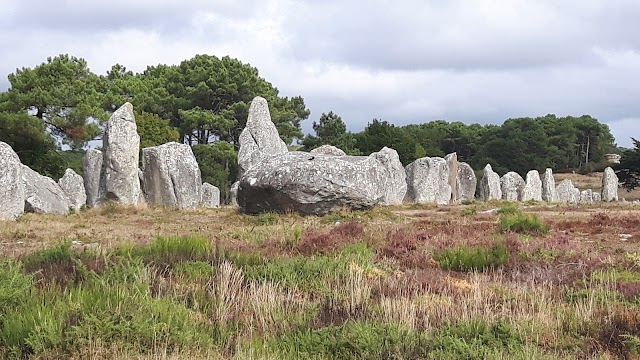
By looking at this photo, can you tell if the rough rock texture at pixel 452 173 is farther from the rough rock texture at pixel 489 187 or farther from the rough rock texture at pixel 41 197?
the rough rock texture at pixel 41 197

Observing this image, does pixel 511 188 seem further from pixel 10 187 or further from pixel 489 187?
pixel 10 187

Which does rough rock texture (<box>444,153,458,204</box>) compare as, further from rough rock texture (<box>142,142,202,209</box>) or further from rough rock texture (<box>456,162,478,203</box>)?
rough rock texture (<box>142,142,202,209</box>)

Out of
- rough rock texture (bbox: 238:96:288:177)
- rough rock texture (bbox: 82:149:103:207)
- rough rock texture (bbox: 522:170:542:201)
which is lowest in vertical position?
rough rock texture (bbox: 522:170:542:201)

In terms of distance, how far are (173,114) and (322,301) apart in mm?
50058

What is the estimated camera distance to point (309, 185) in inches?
733

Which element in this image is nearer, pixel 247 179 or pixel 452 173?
pixel 247 179

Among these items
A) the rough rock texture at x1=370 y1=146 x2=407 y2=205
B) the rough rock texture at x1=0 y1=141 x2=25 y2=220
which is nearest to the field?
the rough rock texture at x1=0 y1=141 x2=25 y2=220

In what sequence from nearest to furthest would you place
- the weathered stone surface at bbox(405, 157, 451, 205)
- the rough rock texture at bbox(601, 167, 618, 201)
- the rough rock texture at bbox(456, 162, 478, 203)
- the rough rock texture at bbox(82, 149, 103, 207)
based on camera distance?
the rough rock texture at bbox(82, 149, 103, 207), the weathered stone surface at bbox(405, 157, 451, 205), the rough rock texture at bbox(456, 162, 478, 203), the rough rock texture at bbox(601, 167, 618, 201)

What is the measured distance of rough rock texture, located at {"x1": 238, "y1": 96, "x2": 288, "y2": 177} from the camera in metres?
30.7

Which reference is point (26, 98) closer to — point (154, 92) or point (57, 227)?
point (154, 92)

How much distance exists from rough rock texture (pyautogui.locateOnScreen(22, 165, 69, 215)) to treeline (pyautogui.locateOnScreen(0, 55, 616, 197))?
13.2m

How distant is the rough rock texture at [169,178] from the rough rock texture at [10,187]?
7.59m

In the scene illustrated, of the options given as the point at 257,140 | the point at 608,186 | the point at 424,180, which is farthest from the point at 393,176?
the point at 608,186

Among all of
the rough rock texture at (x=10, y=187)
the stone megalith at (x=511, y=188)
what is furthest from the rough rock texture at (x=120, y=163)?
the stone megalith at (x=511, y=188)
